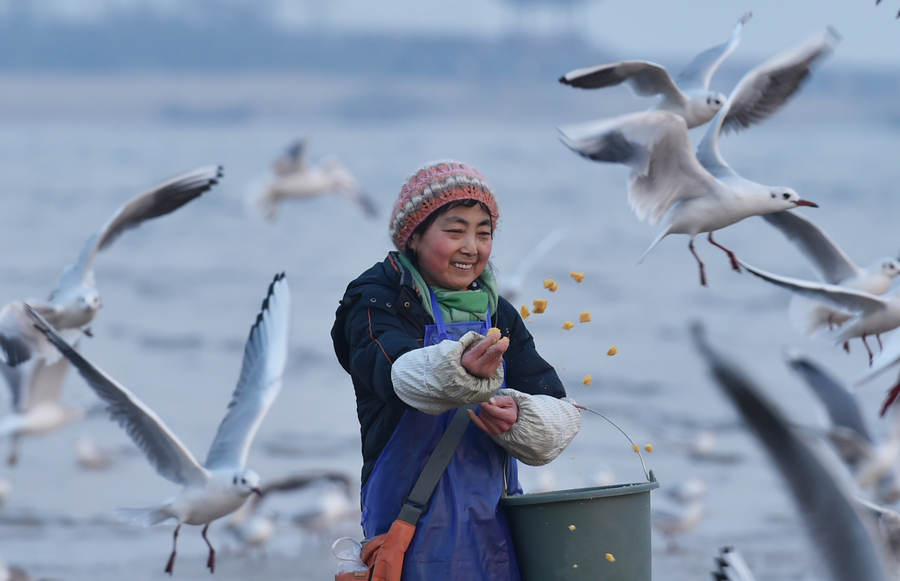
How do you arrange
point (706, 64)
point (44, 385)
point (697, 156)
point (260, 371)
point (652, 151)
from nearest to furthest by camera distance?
point (652, 151), point (697, 156), point (706, 64), point (260, 371), point (44, 385)

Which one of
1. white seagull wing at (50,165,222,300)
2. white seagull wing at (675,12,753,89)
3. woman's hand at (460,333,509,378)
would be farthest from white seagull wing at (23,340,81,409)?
woman's hand at (460,333,509,378)

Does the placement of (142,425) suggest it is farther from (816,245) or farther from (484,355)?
(484,355)

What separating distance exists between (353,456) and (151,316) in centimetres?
649

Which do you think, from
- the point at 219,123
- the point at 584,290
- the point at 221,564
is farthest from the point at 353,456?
the point at 219,123

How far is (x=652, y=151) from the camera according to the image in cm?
316

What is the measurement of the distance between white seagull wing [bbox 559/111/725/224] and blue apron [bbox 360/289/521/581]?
1.02 metres

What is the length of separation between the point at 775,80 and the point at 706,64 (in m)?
0.36

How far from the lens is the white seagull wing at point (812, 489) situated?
5.94 ft

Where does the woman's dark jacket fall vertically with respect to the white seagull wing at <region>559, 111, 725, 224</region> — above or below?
below

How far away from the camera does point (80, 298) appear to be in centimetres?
450

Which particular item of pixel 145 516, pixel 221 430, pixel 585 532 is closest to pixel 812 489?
pixel 585 532

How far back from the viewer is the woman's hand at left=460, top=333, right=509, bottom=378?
1.86 meters

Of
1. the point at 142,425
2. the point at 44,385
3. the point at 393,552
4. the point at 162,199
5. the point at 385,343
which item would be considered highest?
the point at 44,385

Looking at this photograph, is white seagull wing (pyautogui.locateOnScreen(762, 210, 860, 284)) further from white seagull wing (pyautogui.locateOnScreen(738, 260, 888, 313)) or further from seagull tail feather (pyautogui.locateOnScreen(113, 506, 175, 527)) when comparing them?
seagull tail feather (pyautogui.locateOnScreen(113, 506, 175, 527))
